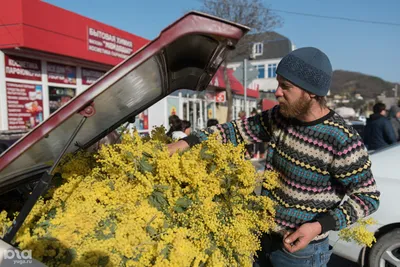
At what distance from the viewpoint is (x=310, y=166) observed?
1.68m

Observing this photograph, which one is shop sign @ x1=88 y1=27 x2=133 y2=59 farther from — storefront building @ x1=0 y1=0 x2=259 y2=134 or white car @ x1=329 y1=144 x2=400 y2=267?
white car @ x1=329 y1=144 x2=400 y2=267

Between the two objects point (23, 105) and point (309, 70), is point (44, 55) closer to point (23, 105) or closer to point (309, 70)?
point (23, 105)

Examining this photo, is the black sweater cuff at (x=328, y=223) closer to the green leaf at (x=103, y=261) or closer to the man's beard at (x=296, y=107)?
the man's beard at (x=296, y=107)

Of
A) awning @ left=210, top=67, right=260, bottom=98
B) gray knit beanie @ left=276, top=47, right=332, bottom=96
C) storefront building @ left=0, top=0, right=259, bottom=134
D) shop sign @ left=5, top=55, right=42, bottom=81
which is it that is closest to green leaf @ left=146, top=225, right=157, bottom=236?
gray knit beanie @ left=276, top=47, right=332, bottom=96

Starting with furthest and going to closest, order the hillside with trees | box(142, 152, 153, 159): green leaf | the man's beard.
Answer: the hillside with trees, the man's beard, box(142, 152, 153, 159): green leaf

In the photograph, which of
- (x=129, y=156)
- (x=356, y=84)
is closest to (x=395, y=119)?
(x=129, y=156)

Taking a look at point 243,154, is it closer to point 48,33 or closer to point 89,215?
point 89,215

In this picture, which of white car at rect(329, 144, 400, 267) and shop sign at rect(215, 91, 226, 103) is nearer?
white car at rect(329, 144, 400, 267)

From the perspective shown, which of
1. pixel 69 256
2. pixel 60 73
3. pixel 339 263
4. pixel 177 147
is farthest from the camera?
pixel 60 73

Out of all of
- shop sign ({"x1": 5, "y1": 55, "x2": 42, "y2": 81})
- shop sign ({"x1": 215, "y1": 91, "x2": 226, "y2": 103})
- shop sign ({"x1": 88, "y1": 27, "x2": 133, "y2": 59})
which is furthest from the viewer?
shop sign ({"x1": 215, "y1": 91, "x2": 226, "y2": 103})

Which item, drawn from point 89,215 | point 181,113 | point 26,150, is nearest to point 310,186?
point 89,215

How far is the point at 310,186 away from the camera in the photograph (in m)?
1.71

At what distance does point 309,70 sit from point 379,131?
6.04 meters

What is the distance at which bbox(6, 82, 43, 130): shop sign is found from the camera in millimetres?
6898
